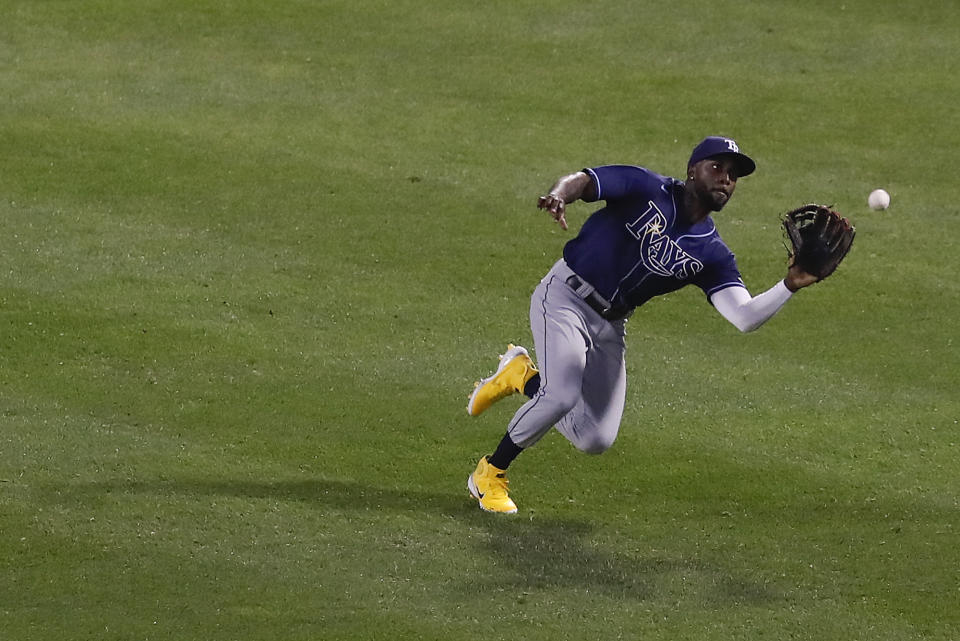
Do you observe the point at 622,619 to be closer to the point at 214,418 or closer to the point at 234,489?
the point at 234,489

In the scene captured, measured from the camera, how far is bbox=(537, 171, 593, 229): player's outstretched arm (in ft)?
24.2

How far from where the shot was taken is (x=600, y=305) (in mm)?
8352

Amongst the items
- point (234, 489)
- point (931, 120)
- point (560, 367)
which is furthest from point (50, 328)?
point (931, 120)

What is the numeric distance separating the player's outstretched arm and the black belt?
67 cm

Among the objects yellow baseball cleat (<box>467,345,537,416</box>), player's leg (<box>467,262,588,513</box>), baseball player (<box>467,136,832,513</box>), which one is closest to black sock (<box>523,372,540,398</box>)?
yellow baseball cleat (<box>467,345,537,416</box>)

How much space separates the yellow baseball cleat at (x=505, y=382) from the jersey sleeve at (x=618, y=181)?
4.47 feet

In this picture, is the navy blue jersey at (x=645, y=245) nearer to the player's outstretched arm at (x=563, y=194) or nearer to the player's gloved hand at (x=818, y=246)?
the player's outstretched arm at (x=563, y=194)

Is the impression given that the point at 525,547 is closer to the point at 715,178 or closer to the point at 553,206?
the point at 553,206

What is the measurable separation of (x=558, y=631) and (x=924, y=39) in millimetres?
10824

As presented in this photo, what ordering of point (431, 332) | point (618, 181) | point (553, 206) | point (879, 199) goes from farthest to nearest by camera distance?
point (879, 199) < point (431, 332) < point (618, 181) < point (553, 206)

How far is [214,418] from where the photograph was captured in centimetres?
916

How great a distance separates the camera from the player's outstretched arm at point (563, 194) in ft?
24.2

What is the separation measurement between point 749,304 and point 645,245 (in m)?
0.66

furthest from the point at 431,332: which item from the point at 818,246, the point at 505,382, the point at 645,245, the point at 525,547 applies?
the point at 818,246
